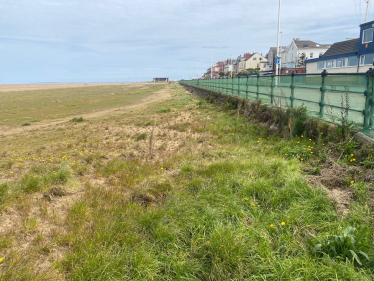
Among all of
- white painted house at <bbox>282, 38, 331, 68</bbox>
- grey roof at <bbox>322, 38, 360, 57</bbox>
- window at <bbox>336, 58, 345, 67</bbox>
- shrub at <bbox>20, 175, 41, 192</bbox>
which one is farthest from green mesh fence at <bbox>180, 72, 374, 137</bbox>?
white painted house at <bbox>282, 38, 331, 68</bbox>

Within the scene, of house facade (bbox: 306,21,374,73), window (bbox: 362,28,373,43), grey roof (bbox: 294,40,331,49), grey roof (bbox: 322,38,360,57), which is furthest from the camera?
grey roof (bbox: 294,40,331,49)

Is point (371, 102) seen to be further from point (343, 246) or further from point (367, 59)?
point (367, 59)

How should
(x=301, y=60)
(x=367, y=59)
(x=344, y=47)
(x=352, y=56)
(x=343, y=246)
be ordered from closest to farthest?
(x=343, y=246) → (x=367, y=59) → (x=352, y=56) → (x=344, y=47) → (x=301, y=60)

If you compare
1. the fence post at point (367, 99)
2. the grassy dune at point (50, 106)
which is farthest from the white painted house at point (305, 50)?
the fence post at point (367, 99)

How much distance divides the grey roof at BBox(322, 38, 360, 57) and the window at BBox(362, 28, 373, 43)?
3858 millimetres

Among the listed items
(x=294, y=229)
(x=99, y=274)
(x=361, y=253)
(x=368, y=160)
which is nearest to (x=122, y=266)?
(x=99, y=274)

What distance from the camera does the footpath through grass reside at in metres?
2.68

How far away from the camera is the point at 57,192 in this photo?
4766 mm

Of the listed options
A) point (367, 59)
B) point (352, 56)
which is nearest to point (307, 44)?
point (352, 56)

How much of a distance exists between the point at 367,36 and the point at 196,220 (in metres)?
33.3

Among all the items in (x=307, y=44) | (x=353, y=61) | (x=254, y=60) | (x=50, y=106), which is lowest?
(x=50, y=106)

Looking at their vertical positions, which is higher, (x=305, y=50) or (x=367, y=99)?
(x=305, y=50)

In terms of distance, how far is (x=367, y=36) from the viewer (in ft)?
93.5

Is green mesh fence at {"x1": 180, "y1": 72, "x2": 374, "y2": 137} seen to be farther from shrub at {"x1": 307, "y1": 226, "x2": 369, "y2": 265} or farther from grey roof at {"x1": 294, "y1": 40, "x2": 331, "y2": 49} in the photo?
grey roof at {"x1": 294, "y1": 40, "x2": 331, "y2": 49}
